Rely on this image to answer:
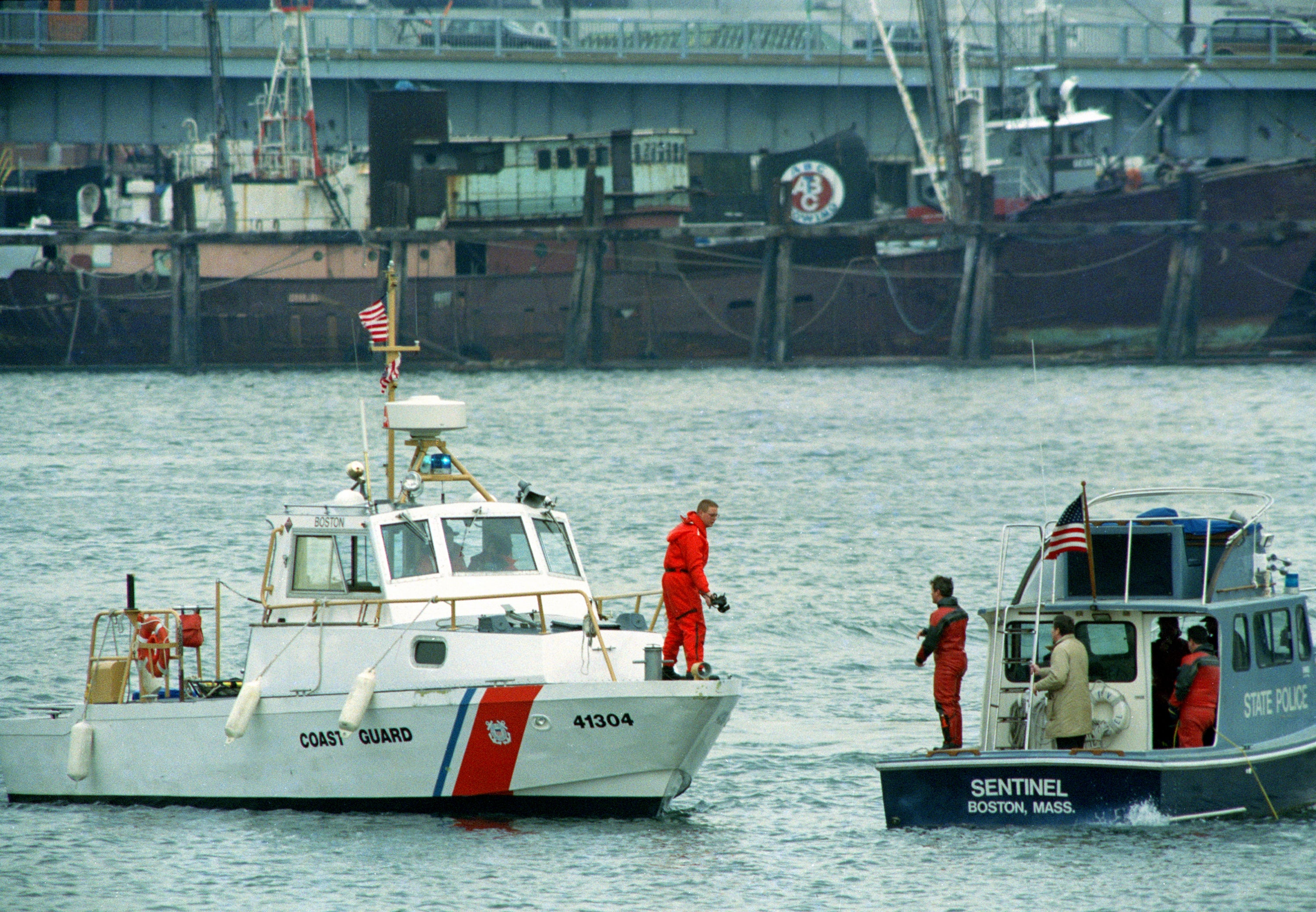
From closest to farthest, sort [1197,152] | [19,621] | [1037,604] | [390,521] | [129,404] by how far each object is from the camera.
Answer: [1037,604] < [390,521] < [19,621] < [129,404] < [1197,152]

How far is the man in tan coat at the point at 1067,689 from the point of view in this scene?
52.5ft

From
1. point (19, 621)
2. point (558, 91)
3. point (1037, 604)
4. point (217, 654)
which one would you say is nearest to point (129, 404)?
point (558, 91)

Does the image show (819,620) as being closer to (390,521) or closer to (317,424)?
(390,521)

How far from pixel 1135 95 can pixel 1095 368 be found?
48.1ft

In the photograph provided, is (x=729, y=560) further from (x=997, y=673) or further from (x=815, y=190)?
(x=815, y=190)

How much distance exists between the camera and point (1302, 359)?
74.2 meters

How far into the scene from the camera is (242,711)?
1675cm

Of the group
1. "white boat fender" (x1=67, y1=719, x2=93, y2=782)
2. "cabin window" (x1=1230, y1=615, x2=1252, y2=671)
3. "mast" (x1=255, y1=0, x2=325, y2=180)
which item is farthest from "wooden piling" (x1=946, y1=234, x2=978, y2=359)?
"white boat fender" (x1=67, y1=719, x2=93, y2=782)

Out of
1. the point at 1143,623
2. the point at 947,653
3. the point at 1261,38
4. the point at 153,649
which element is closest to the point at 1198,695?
the point at 1143,623

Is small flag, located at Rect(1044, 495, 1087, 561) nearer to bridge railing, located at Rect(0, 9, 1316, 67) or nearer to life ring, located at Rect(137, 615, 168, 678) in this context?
life ring, located at Rect(137, 615, 168, 678)

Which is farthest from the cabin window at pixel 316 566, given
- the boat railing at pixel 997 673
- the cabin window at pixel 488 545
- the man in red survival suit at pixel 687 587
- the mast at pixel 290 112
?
the mast at pixel 290 112

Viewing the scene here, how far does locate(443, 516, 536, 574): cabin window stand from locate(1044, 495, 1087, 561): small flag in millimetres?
5105

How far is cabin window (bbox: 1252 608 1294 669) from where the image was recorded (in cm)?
1694

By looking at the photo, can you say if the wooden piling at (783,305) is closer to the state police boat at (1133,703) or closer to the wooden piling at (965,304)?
the wooden piling at (965,304)
